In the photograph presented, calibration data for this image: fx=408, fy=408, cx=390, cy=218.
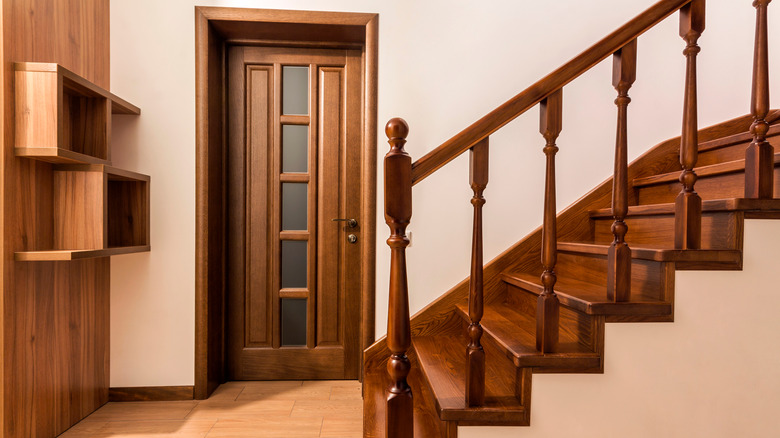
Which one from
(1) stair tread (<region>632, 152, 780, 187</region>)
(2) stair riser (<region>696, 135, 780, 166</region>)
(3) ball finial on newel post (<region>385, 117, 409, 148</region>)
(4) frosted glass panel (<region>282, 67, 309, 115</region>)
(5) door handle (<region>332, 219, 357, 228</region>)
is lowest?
(5) door handle (<region>332, 219, 357, 228</region>)

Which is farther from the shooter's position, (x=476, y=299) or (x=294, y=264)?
(x=294, y=264)

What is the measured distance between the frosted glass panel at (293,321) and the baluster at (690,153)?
1.96 m

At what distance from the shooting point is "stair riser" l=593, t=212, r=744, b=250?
124 centimetres

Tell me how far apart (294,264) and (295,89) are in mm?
1069

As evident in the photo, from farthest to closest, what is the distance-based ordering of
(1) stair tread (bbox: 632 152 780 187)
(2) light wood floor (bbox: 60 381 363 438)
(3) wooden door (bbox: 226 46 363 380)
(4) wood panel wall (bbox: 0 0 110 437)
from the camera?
(3) wooden door (bbox: 226 46 363 380), (2) light wood floor (bbox: 60 381 363 438), (4) wood panel wall (bbox: 0 0 110 437), (1) stair tread (bbox: 632 152 780 187)

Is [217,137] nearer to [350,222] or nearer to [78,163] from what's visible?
[78,163]

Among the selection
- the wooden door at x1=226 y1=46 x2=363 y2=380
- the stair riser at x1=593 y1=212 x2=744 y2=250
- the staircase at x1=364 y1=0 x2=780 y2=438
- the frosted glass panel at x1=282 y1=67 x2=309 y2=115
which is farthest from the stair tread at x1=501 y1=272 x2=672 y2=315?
the frosted glass panel at x1=282 y1=67 x2=309 y2=115

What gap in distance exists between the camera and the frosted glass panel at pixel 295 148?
2.49 m

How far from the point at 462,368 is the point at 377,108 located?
1406 mm

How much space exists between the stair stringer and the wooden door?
57.5 inches

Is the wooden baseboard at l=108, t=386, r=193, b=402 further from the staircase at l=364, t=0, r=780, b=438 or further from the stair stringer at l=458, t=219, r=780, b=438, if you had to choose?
the stair stringer at l=458, t=219, r=780, b=438

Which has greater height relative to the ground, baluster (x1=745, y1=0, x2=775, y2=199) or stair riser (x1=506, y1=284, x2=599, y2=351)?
baluster (x1=745, y1=0, x2=775, y2=199)

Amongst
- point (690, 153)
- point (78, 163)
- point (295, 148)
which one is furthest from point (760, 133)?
point (78, 163)

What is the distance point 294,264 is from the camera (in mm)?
2506
